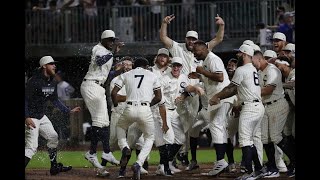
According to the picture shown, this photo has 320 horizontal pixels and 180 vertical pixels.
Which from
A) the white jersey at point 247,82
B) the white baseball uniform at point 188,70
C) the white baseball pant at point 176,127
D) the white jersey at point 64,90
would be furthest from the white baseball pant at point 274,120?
the white jersey at point 64,90

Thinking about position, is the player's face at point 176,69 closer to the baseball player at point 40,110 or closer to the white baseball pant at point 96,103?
the white baseball pant at point 96,103

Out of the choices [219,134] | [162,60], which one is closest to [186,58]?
[162,60]

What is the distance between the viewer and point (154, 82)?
36.1ft

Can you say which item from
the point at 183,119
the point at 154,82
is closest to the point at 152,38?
the point at 183,119

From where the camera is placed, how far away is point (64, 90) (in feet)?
61.5

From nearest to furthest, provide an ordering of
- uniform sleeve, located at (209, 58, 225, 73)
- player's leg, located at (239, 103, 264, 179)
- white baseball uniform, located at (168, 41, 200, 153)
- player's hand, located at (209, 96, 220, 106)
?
1. player's leg, located at (239, 103, 264, 179)
2. player's hand, located at (209, 96, 220, 106)
3. uniform sleeve, located at (209, 58, 225, 73)
4. white baseball uniform, located at (168, 41, 200, 153)

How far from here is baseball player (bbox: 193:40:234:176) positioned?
438 inches

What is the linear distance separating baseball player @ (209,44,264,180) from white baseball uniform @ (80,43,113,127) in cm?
182

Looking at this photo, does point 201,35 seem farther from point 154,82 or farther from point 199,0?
point 154,82

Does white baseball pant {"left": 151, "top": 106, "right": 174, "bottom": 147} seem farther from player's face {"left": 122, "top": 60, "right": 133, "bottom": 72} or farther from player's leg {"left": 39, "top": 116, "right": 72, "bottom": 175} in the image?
player's leg {"left": 39, "top": 116, "right": 72, "bottom": 175}

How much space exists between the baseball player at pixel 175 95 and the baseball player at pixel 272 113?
1096mm

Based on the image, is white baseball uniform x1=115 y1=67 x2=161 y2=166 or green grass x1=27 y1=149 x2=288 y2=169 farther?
green grass x1=27 y1=149 x2=288 y2=169

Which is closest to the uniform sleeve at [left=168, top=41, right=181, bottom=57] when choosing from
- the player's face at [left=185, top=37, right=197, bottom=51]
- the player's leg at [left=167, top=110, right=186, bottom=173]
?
the player's face at [left=185, top=37, right=197, bottom=51]
